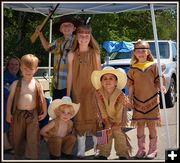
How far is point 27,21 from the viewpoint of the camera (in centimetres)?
2316

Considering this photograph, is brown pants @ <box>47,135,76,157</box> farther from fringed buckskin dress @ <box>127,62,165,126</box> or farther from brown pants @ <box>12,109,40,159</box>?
fringed buckskin dress @ <box>127,62,165,126</box>

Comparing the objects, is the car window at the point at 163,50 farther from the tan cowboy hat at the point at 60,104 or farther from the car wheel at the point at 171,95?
the tan cowboy hat at the point at 60,104

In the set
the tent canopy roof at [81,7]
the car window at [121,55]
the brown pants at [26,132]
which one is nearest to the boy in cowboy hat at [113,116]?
the brown pants at [26,132]

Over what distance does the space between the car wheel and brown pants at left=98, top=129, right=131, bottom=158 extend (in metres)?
4.87

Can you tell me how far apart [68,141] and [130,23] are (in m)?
24.4

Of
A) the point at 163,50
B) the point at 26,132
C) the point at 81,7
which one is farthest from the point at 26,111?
the point at 163,50

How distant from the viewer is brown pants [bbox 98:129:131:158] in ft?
16.0

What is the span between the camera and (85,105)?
5.09 meters

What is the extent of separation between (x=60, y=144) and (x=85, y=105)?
24.4 inches

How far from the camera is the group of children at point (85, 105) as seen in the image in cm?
483

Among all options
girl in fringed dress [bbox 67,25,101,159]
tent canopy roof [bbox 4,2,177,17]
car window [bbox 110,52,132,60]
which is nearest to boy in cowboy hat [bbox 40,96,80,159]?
girl in fringed dress [bbox 67,25,101,159]

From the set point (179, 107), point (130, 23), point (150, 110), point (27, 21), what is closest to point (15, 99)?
point (150, 110)

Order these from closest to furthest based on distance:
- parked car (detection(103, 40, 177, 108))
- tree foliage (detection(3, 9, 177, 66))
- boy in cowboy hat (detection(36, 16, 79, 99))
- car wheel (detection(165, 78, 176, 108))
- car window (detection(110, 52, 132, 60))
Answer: boy in cowboy hat (detection(36, 16, 79, 99)) < parked car (detection(103, 40, 177, 108)) < car wheel (detection(165, 78, 176, 108)) < car window (detection(110, 52, 132, 60)) < tree foliage (detection(3, 9, 177, 66))

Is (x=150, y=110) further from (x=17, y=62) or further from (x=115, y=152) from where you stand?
(x=17, y=62)
